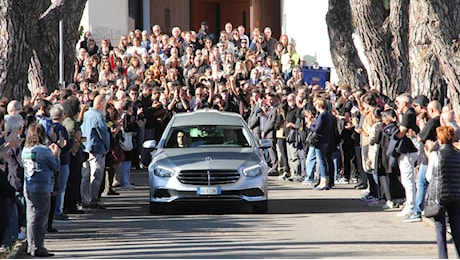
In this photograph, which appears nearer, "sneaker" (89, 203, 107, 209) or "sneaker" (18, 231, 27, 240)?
"sneaker" (18, 231, 27, 240)

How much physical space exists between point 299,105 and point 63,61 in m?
5.51

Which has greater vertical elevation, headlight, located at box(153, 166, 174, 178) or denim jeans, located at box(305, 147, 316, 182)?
headlight, located at box(153, 166, 174, 178)

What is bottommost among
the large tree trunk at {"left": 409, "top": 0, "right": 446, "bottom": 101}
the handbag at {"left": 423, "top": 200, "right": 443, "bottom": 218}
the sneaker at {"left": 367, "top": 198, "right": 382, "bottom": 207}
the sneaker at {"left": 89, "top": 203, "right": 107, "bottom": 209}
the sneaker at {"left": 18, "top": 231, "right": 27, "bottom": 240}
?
the sneaker at {"left": 367, "top": 198, "right": 382, "bottom": 207}

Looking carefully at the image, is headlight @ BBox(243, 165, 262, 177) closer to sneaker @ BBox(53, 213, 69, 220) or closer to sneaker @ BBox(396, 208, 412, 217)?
sneaker @ BBox(396, 208, 412, 217)

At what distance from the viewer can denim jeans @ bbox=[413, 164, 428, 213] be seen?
16478 mm

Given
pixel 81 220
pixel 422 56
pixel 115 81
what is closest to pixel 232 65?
pixel 115 81

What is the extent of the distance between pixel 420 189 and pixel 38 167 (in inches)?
233

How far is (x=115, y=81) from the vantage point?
30.6 m

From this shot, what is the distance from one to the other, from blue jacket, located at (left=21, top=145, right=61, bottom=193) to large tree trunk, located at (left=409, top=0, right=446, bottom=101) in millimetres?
8116

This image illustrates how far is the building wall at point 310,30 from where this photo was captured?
39938 mm

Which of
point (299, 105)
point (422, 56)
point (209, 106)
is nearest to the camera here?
point (422, 56)

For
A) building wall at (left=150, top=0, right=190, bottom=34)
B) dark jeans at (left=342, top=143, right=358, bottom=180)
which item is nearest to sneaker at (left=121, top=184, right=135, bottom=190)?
dark jeans at (left=342, top=143, right=358, bottom=180)

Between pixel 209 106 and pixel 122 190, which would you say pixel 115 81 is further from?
pixel 122 190

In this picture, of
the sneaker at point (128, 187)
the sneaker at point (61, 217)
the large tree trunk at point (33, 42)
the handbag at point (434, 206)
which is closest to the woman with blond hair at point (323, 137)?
the sneaker at point (128, 187)
